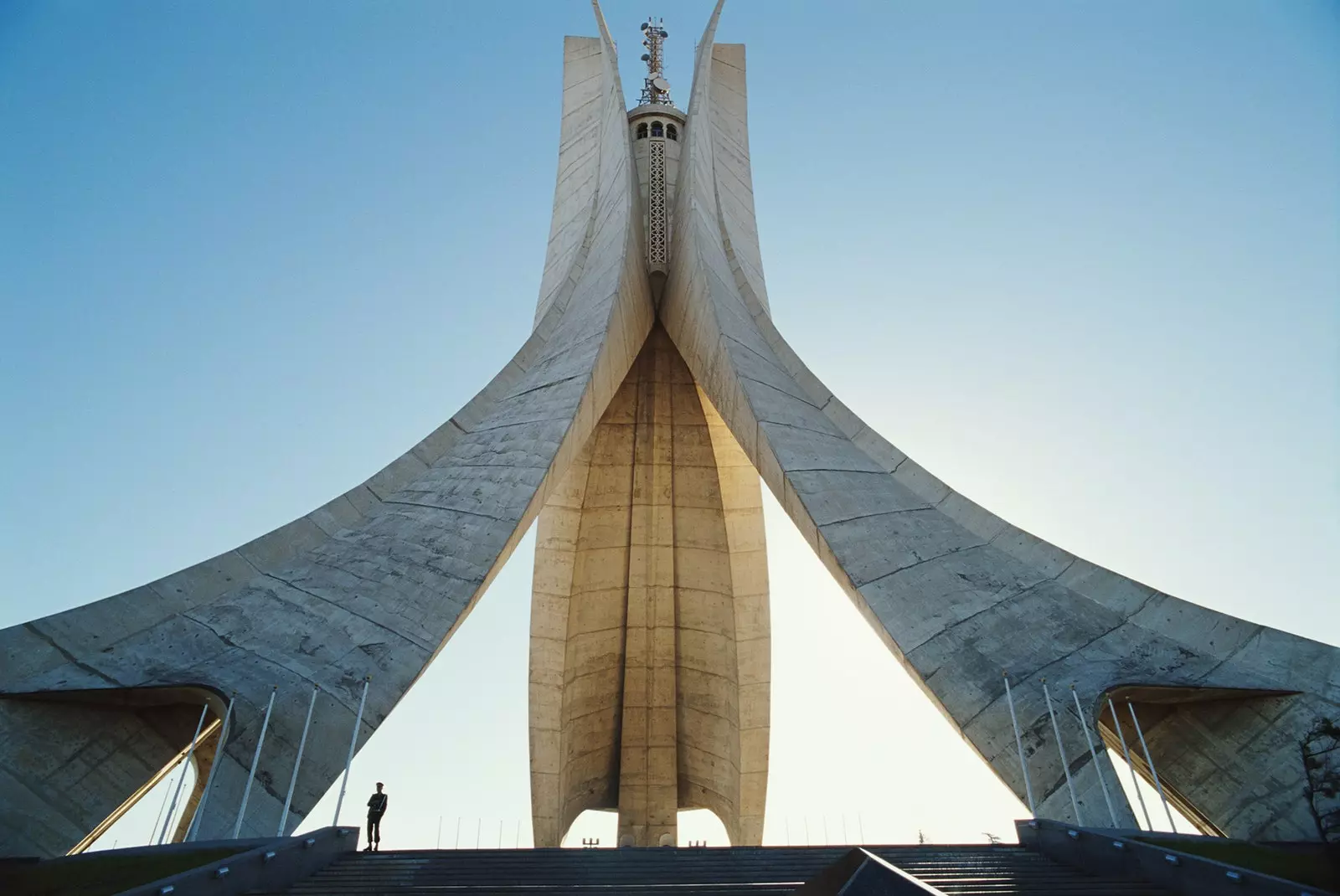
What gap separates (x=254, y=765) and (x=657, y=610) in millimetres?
8870

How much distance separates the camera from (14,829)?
3.97 metres

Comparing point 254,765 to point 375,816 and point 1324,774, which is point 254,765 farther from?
point 1324,774

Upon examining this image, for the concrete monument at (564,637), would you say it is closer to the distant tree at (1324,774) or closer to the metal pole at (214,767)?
the metal pole at (214,767)

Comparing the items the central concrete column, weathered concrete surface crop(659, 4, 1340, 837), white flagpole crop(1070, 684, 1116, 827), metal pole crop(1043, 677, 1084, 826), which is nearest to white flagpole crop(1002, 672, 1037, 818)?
weathered concrete surface crop(659, 4, 1340, 837)

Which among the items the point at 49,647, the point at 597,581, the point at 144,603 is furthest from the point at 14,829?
the point at 597,581

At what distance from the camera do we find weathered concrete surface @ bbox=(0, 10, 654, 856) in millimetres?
4309

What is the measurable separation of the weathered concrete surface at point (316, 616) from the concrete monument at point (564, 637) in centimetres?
2

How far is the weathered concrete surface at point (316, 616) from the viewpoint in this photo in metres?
4.31

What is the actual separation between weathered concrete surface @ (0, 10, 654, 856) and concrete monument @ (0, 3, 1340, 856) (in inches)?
0.7

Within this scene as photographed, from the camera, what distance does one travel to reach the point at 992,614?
556 cm

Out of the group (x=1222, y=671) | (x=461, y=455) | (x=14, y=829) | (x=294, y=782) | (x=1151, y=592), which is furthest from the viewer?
(x=461, y=455)

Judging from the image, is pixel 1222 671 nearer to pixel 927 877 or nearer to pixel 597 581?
pixel 927 877

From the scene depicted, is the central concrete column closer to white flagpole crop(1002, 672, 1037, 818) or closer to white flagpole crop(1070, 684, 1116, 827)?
white flagpole crop(1002, 672, 1037, 818)

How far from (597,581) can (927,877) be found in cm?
973
